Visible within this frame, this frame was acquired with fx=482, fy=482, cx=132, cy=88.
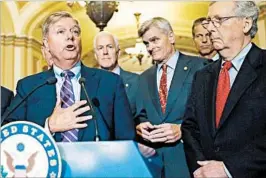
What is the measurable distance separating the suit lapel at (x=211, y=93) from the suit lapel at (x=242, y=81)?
64 mm

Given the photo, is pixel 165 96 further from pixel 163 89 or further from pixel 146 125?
pixel 146 125

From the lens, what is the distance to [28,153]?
1.19 metres

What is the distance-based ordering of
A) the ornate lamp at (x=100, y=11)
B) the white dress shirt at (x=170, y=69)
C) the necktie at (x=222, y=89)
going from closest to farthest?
the necktie at (x=222, y=89) → the white dress shirt at (x=170, y=69) → the ornate lamp at (x=100, y=11)

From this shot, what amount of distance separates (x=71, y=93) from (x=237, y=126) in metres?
0.61

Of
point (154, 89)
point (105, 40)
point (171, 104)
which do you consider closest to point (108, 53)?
point (105, 40)

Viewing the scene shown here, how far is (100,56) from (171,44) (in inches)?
19.8

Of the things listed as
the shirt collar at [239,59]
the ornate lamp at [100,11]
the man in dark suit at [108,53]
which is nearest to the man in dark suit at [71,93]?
the shirt collar at [239,59]

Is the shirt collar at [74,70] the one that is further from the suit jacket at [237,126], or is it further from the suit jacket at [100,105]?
the suit jacket at [237,126]

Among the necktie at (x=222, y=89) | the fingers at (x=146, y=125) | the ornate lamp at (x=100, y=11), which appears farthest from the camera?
the ornate lamp at (x=100, y=11)

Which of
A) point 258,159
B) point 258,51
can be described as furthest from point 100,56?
point 258,159

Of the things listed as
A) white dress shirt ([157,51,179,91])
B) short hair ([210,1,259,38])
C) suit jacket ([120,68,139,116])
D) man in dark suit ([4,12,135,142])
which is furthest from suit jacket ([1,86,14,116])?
short hair ([210,1,259,38])

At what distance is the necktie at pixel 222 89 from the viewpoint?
173 centimetres

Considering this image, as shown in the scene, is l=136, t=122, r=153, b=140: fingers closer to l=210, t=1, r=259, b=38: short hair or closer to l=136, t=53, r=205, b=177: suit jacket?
l=136, t=53, r=205, b=177: suit jacket

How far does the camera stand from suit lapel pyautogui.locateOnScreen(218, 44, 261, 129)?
5.52 feet
